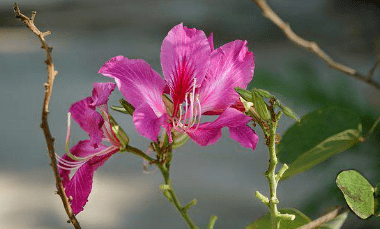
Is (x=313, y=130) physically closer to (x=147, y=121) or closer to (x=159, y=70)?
(x=147, y=121)

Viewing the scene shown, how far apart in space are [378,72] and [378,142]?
86 cm

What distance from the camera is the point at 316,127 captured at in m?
0.41

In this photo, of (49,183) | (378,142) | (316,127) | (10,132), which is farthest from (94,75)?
(316,127)

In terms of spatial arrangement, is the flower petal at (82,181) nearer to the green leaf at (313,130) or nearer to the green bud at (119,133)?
the green bud at (119,133)

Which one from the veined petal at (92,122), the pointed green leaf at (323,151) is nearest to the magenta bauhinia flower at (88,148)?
the veined petal at (92,122)

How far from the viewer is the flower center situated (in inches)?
11.4

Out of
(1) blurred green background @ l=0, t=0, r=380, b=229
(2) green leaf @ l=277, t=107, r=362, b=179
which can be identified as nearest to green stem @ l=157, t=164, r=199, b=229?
(2) green leaf @ l=277, t=107, r=362, b=179

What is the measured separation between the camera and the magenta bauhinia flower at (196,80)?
0.91ft

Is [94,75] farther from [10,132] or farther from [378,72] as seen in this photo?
[378,72]

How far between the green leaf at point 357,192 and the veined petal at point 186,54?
0.23 feet

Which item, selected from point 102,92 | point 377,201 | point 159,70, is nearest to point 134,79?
point 102,92

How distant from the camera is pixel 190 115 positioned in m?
0.29

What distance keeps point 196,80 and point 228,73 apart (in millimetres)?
14

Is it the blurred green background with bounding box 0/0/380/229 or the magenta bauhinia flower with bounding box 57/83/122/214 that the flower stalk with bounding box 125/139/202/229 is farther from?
the blurred green background with bounding box 0/0/380/229
